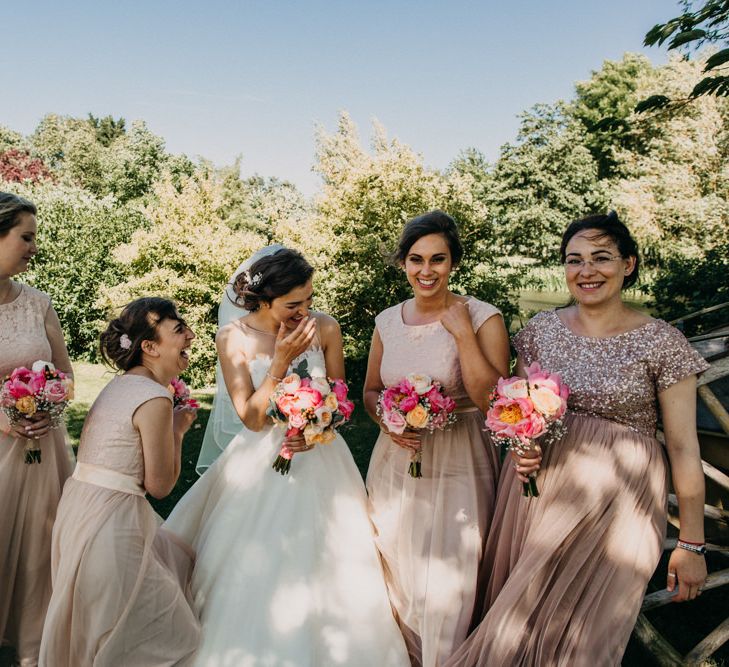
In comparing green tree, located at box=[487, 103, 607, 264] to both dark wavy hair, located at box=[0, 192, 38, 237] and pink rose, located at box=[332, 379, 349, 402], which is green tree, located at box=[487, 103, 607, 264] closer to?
pink rose, located at box=[332, 379, 349, 402]

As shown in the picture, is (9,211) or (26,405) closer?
(26,405)

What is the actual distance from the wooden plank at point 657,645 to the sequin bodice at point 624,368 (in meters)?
1.23

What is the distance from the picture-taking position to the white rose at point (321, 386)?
3.07 m

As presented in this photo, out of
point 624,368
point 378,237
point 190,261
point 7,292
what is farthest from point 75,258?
point 624,368

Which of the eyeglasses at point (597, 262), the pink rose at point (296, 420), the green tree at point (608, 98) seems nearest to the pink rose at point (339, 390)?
the pink rose at point (296, 420)

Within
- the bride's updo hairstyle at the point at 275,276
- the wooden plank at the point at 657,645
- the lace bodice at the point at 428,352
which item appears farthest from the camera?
the bride's updo hairstyle at the point at 275,276

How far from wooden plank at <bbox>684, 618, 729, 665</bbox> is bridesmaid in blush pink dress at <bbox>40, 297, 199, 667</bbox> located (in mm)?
2545

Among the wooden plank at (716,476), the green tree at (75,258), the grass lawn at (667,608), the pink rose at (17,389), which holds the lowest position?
the grass lawn at (667,608)

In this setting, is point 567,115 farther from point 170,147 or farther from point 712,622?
point 712,622

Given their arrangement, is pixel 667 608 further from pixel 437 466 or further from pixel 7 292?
pixel 7 292

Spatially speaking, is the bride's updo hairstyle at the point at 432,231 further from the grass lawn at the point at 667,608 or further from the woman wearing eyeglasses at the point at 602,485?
the grass lawn at the point at 667,608

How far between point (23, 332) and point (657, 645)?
3.94 metres

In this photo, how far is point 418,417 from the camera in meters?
2.94

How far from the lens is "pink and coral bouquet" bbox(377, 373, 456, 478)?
2.96 metres
